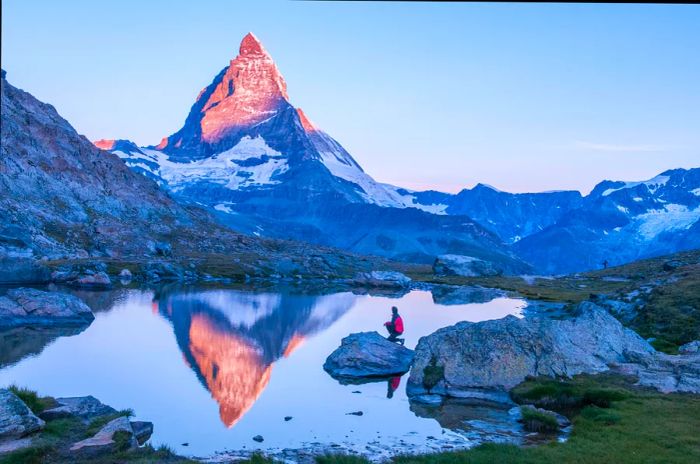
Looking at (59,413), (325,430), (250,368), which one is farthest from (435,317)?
(59,413)

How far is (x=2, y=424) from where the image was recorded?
79.0ft

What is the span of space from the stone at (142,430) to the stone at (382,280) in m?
119

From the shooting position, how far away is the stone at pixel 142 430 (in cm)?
2753

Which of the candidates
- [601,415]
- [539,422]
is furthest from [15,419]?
[601,415]

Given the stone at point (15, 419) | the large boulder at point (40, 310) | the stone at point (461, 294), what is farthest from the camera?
the stone at point (461, 294)

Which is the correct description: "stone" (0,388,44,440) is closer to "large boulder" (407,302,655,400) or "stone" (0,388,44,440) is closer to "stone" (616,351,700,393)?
"large boulder" (407,302,655,400)

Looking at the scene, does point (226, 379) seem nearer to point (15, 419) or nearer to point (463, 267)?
point (15, 419)

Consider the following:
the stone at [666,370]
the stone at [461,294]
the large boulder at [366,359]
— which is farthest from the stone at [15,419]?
the stone at [461,294]

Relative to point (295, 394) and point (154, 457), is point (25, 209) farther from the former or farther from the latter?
point (154, 457)

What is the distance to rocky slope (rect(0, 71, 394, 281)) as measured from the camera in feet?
426

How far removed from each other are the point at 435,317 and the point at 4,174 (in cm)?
10971

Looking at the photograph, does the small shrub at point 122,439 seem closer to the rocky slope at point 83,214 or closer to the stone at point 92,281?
the stone at point 92,281

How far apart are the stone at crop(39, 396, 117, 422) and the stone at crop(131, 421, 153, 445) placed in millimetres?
2276

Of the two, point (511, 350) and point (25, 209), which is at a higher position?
point (25, 209)
